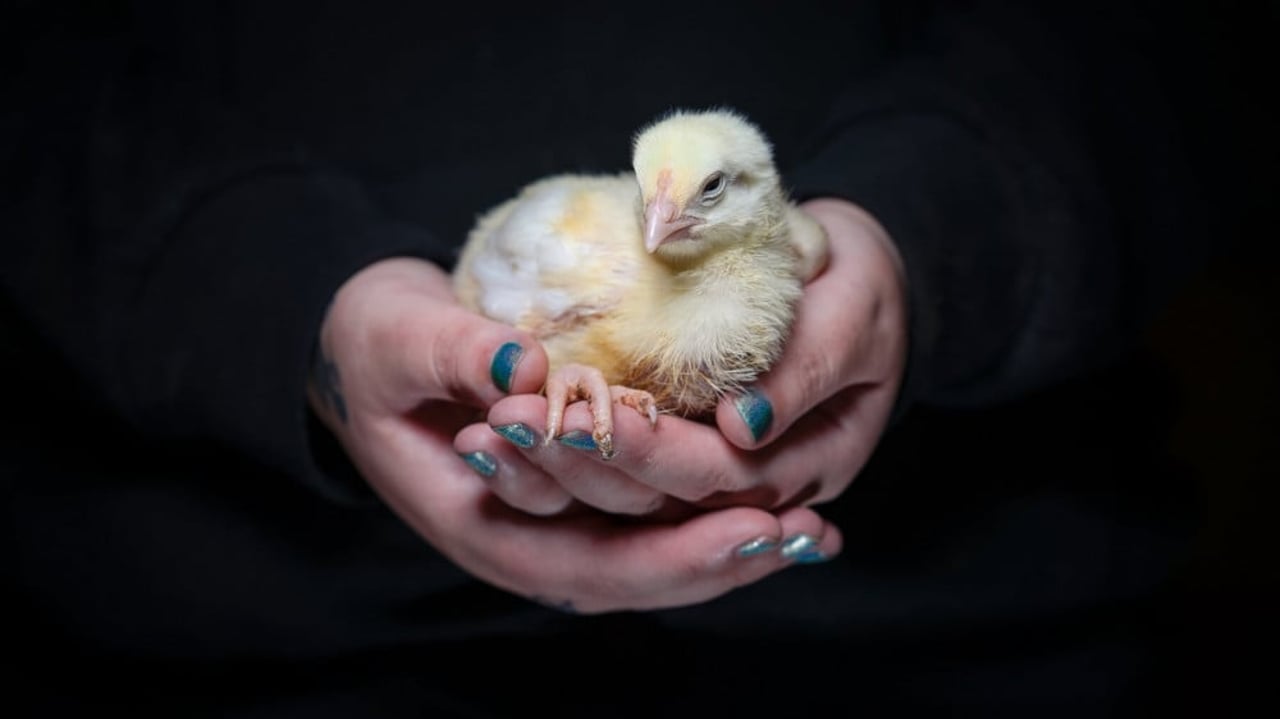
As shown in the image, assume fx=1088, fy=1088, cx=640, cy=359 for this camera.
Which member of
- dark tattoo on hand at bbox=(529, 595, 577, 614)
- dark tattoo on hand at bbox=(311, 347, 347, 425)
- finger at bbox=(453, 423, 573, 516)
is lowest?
dark tattoo on hand at bbox=(529, 595, 577, 614)

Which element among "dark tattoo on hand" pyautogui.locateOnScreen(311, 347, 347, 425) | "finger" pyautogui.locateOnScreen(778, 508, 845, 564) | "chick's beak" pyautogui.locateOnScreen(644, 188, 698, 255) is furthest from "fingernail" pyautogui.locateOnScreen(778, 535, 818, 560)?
"dark tattoo on hand" pyautogui.locateOnScreen(311, 347, 347, 425)

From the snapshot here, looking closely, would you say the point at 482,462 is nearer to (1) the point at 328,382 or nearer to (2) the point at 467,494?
(2) the point at 467,494

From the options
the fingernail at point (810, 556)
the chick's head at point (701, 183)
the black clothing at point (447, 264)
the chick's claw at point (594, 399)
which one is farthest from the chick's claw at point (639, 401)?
the black clothing at point (447, 264)

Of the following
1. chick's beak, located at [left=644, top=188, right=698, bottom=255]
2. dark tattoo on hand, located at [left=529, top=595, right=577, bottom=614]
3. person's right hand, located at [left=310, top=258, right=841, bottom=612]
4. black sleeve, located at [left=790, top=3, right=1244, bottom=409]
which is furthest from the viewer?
black sleeve, located at [left=790, top=3, right=1244, bottom=409]

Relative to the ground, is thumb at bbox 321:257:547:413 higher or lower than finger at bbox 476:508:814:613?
higher

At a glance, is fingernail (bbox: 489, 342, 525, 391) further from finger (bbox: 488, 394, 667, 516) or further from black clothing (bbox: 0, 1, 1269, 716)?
black clothing (bbox: 0, 1, 1269, 716)

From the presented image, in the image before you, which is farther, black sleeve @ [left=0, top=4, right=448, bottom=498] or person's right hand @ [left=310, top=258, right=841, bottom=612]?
black sleeve @ [left=0, top=4, right=448, bottom=498]

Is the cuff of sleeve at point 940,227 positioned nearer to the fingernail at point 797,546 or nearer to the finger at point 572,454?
the fingernail at point 797,546
